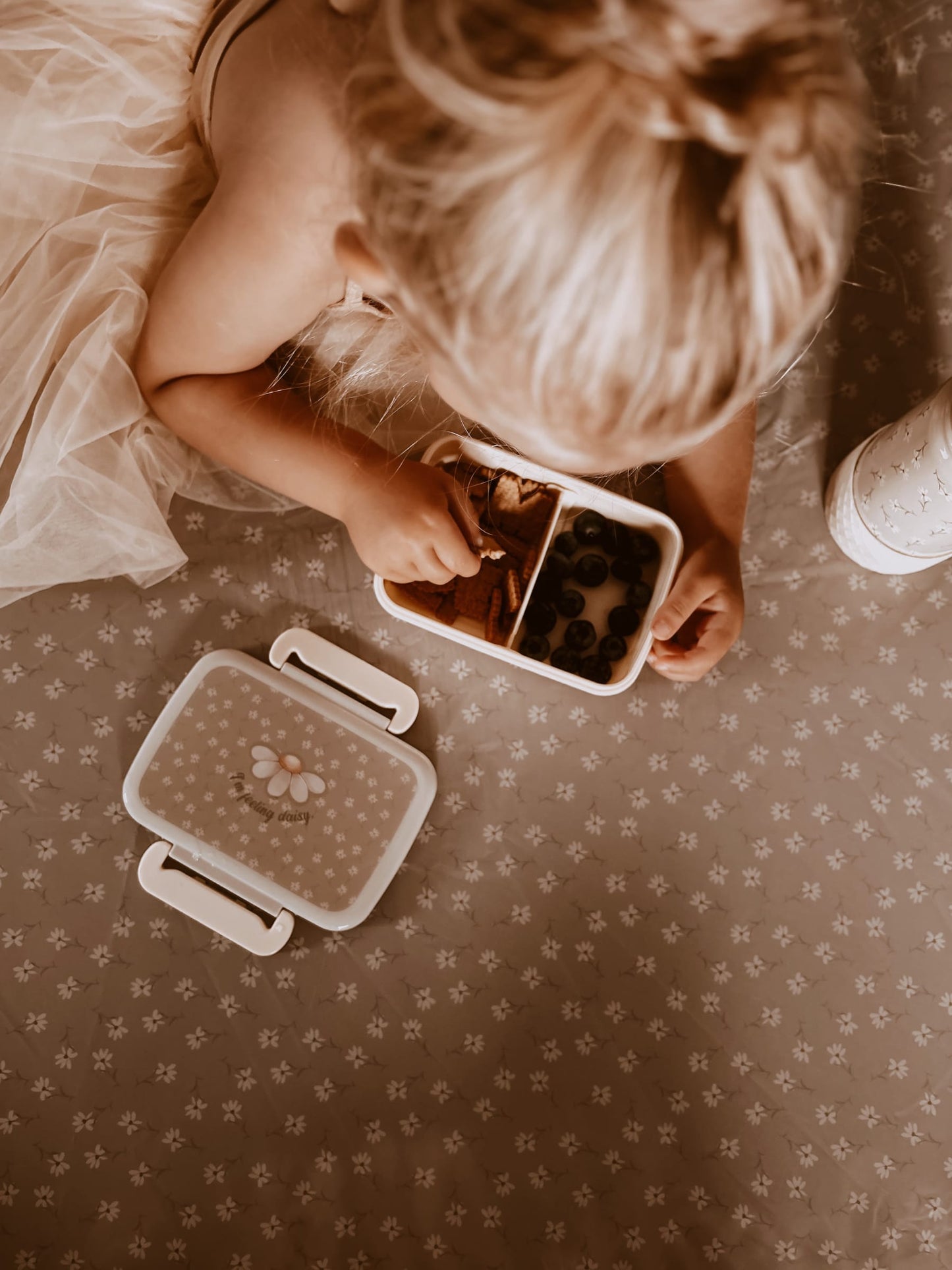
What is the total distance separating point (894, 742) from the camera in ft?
2.21

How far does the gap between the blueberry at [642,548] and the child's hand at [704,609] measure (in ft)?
0.09

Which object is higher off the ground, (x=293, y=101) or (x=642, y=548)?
(x=293, y=101)

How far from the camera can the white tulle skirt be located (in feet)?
1.76

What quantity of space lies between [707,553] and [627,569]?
2.5 inches

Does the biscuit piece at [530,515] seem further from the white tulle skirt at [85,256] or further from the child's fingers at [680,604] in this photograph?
the white tulle skirt at [85,256]

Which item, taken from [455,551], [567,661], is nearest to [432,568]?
[455,551]

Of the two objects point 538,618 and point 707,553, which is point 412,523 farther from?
point 707,553

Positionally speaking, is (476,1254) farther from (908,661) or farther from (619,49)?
(619,49)

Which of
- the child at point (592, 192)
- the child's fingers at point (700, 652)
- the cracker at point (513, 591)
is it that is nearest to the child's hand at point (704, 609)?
→ the child's fingers at point (700, 652)

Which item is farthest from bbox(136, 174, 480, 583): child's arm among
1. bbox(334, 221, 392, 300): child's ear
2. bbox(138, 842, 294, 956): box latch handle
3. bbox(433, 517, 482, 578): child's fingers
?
Result: bbox(138, 842, 294, 956): box latch handle

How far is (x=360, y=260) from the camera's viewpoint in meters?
0.38

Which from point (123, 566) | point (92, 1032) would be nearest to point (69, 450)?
point (123, 566)

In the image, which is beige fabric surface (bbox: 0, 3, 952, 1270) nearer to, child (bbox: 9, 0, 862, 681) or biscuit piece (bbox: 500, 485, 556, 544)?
biscuit piece (bbox: 500, 485, 556, 544)

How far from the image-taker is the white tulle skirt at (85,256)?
54 cm
